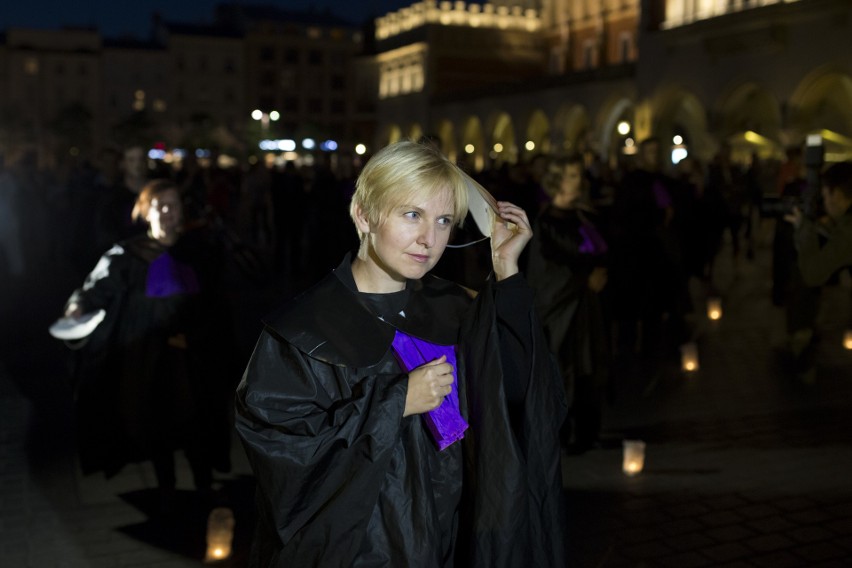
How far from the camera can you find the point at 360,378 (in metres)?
2.52

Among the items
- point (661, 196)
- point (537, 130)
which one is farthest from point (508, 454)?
point (537, 130)

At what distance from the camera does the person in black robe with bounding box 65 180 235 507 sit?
17.4ft

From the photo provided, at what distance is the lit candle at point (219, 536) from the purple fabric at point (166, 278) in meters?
1.36

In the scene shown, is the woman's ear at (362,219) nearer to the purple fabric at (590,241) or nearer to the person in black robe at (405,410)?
the person in black robe at (405,410)

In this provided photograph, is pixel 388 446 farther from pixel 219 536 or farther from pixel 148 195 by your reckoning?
pixel 148 195

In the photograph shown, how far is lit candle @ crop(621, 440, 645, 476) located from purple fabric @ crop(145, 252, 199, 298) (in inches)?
107

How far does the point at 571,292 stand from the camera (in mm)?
6328

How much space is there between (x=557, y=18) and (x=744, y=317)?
53.3 meters

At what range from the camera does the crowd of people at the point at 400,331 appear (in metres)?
Result: 2.48

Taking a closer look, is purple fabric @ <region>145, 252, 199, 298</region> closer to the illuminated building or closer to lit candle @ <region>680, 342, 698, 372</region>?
the illuminated building

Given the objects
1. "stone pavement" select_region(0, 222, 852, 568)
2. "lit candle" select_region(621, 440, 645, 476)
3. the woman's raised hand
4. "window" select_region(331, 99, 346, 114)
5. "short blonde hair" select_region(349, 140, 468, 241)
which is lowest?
"stone pavement" select_region(0, 222, 852, 568)

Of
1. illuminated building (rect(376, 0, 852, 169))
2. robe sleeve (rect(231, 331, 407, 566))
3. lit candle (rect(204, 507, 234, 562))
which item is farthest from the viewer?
illuminated building (rect(376, 0, 852, 169))

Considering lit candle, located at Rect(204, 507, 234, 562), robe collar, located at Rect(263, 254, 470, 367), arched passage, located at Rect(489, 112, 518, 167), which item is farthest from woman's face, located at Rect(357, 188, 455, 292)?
arched passage, located at Rect(489, 112, 518, 167)

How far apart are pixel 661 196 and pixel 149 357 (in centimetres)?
553
